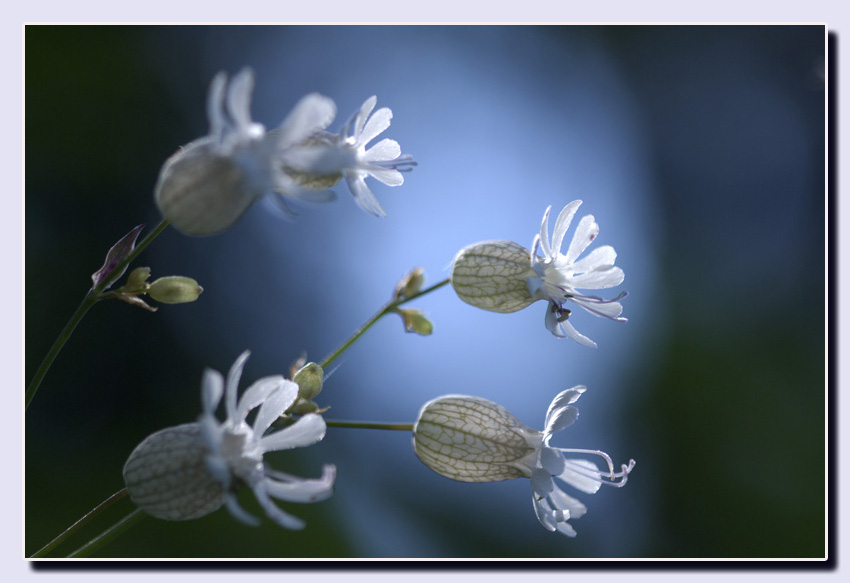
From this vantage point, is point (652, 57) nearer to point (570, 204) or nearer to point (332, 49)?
point (332, 49)

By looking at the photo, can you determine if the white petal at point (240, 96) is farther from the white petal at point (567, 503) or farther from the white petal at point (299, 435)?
the white petal at point (567, 503)

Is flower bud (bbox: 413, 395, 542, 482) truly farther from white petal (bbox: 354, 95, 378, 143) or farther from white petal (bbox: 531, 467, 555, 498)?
white petal (bbox: 354, 95, 378, 143)

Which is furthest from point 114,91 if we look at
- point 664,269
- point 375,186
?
point 664,269

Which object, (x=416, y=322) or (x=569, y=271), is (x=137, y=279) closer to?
(x=416, y=322)

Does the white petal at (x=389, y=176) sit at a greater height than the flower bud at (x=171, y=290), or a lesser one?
greater

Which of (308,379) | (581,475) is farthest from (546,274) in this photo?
(308,379)

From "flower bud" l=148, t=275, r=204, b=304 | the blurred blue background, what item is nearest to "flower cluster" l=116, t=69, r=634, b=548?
"flower bud" l=148, t=275, r=204, b=304

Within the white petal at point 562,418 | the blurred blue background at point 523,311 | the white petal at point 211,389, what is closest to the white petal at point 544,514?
the white petal at point 562,418
